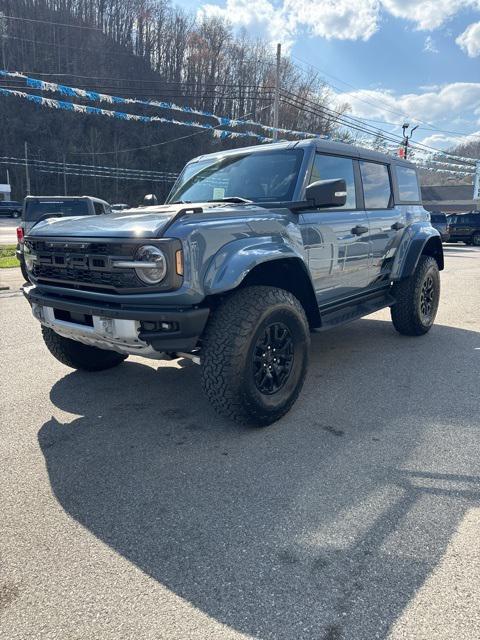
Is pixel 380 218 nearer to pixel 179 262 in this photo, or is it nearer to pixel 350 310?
pixel 350 310

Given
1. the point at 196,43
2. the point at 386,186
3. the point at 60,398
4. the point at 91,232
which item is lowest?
the point at 60,398

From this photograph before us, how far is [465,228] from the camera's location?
2278 centimetres

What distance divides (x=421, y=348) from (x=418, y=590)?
3.69 meters

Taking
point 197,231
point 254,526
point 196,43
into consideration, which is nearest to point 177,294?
point 197,231

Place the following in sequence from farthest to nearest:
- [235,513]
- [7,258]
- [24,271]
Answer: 1. [7,258]
2. [24,271]
3. [235,513]

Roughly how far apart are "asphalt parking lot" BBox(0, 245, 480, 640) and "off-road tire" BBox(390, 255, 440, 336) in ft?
4.42

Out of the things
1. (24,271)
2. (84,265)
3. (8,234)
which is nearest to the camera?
(84,265)

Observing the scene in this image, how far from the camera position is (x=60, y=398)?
12.2 ft

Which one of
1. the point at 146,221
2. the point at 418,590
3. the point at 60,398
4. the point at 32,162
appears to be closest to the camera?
the point at 418,590

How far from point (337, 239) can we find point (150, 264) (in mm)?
1876

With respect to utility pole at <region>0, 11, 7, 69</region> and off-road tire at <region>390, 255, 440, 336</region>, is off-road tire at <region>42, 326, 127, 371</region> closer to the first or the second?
off-road tire at <region>390, 255, 440, 336</region>

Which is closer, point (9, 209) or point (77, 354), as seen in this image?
point (77, 354)

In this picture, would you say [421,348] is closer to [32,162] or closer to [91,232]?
[91,232]

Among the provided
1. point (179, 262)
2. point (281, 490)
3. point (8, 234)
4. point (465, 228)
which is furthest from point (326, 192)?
point (8, 234)
